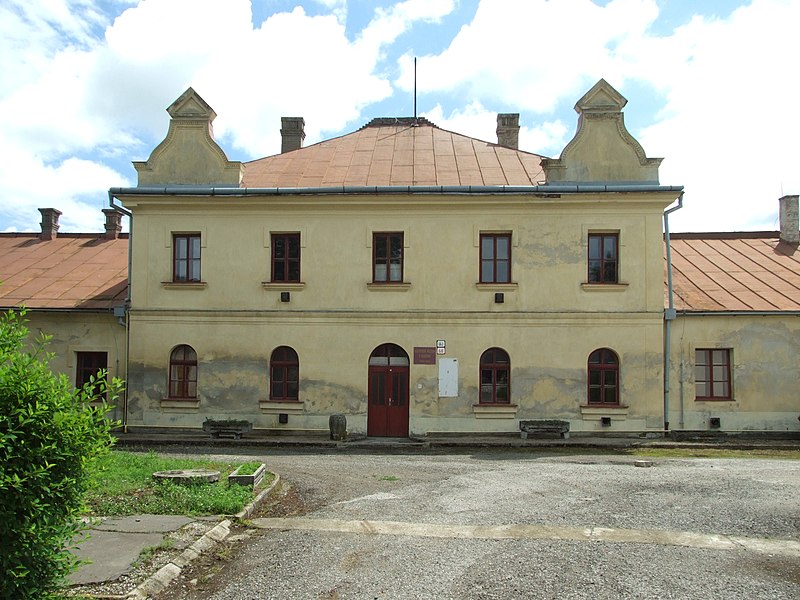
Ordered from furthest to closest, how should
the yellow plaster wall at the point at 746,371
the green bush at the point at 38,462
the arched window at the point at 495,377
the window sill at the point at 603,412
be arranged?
1. the arched window at the point at 495,377
2. the yellow plaster wall at the point at 746,371
3. the window sill at the point at 603,412
4. the green bush at the point at 38,462

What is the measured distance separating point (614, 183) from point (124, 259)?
15249 millimetres

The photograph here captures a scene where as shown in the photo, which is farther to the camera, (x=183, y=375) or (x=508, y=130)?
(x=508, y=130)

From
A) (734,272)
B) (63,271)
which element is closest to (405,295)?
(734,272)

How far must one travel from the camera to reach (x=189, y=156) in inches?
719

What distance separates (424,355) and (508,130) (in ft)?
34.0

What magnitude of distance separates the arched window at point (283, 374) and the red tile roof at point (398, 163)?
458cm

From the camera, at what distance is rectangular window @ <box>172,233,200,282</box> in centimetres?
1817

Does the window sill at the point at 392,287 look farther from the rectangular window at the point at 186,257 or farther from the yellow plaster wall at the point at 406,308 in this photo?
the rectangular window at the point at 186,257

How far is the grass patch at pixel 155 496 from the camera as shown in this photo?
829 cm

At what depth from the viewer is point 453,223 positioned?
58.1 feet

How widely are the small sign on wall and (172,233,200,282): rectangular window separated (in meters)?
6.24

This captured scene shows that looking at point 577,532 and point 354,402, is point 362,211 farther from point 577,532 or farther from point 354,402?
point 577,532

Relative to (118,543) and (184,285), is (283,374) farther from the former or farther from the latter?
(118,543)

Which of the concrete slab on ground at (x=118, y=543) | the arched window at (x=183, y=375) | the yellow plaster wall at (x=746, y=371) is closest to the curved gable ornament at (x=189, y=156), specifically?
the arched window at (x=183, y=375)
